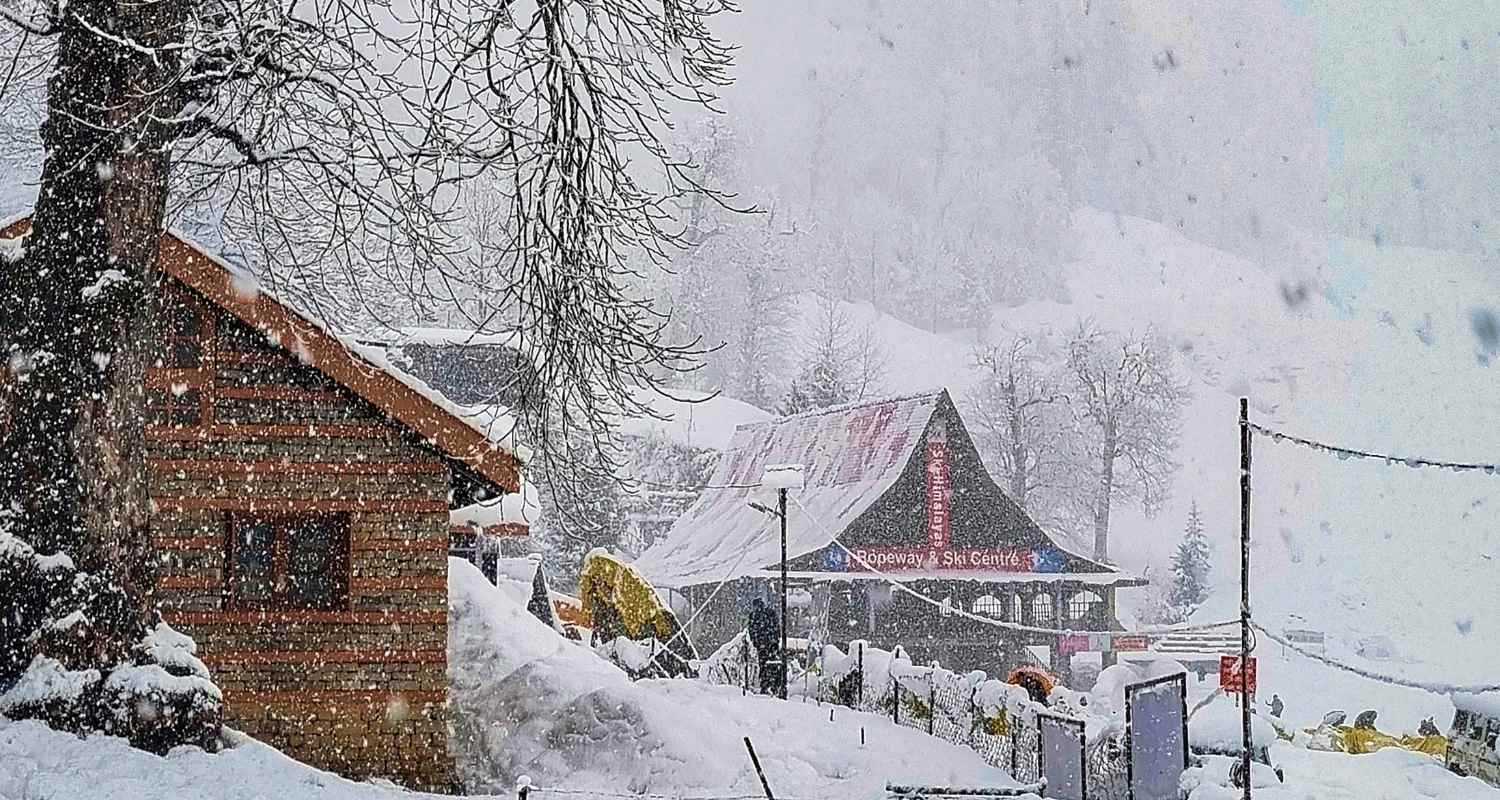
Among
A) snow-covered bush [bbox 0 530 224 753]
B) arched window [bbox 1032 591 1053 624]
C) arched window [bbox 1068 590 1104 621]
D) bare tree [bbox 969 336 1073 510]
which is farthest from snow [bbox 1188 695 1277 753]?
bare tree [bbox 969 336 1073 510]

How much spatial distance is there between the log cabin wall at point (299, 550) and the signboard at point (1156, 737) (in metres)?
6.41

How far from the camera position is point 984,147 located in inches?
5059

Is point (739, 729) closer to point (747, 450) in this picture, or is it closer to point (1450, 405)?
point (747, 450)

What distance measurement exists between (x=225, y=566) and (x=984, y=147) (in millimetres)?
119960

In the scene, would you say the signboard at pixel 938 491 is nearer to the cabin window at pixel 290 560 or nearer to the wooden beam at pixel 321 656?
the wooden beam at pixel 321 656

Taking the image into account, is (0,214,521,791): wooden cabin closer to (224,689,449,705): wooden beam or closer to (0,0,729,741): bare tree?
(224,689,449,705): wooden beam

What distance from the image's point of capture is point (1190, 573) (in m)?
63.8

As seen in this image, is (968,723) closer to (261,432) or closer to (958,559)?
(261,432)

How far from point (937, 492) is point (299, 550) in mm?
26522

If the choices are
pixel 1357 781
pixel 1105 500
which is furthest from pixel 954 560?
pixel 1105 500

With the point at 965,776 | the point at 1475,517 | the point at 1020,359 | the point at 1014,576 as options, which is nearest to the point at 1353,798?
the point at 965,776

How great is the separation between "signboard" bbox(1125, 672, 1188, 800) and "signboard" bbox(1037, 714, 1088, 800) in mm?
493

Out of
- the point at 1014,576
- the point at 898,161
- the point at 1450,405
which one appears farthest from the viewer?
the point at 898,161

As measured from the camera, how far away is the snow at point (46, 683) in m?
8.80
